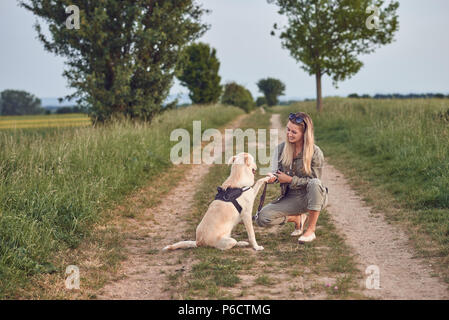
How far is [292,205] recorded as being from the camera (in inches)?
247

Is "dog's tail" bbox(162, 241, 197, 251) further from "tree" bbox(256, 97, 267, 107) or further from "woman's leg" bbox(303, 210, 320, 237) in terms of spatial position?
"tree" bbox(256, 97, 267, 107)

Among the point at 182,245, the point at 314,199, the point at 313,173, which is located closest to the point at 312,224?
the point at 314,199

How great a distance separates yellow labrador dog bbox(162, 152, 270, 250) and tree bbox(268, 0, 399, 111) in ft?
76.5

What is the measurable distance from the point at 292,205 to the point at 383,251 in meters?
1.38

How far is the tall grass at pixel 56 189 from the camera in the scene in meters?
5.00

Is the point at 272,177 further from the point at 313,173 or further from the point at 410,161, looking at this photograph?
the point at 410,161

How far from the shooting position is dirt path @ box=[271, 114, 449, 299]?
428 cm

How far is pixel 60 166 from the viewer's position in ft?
25.4
